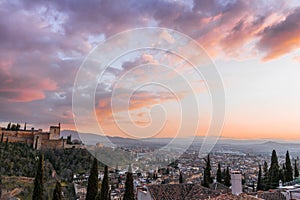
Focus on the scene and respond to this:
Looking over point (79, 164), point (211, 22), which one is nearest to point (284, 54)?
point (211, 22)

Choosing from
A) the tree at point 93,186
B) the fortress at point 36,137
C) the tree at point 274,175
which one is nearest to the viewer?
the tree at point 93,186

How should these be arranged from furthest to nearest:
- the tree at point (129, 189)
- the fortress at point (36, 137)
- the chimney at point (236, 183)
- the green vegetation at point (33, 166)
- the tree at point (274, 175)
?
the fortress at point (36, 137)
the green vegetation at point (33, 166)
the tree at point (274, 175)
the tree at point (129, 189)
the chimney at point (236, 183)

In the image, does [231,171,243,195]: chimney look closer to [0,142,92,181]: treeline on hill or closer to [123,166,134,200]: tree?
[123,166,134,200]: tree

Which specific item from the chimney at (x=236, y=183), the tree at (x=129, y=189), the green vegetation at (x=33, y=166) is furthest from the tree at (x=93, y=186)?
the green vegetation at (x=33, y=166)

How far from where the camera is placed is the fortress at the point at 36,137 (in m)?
52.4

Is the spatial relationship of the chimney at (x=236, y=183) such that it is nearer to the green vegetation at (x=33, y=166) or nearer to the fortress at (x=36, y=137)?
the green vegetation at (x=33, y=166)

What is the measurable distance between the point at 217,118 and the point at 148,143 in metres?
5.28

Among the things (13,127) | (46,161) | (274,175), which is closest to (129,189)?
(274,175)

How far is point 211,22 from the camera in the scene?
14633 millimetres

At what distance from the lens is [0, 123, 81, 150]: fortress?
5238cm

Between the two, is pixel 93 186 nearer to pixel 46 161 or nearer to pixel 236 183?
pixel 236 183

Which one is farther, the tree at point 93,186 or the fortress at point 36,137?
the fortress at point 36,137

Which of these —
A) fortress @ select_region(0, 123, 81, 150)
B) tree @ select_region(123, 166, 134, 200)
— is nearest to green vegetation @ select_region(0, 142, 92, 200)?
fortress @ select_region(0, 123, 81, 150)

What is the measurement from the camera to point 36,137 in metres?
53.4
